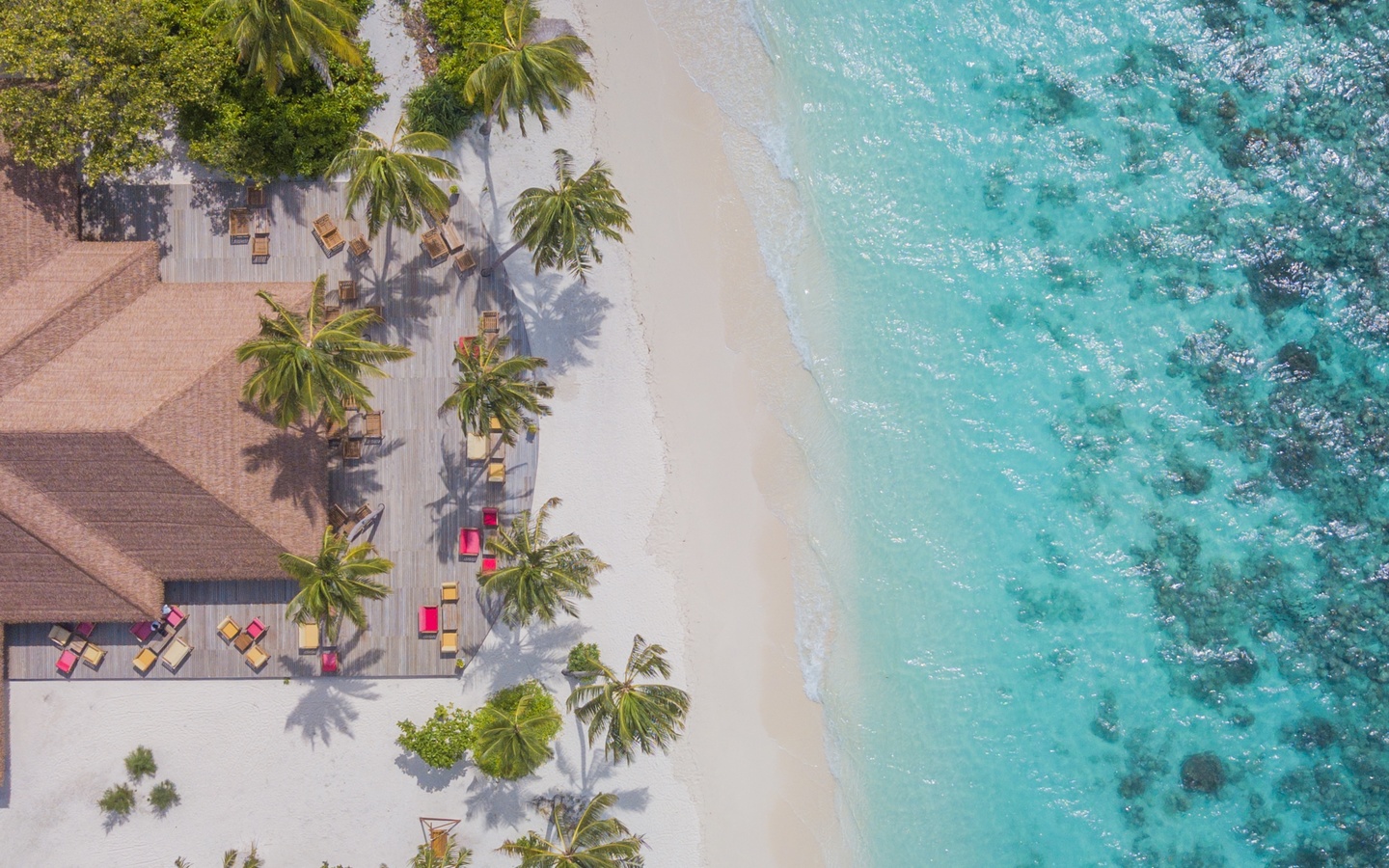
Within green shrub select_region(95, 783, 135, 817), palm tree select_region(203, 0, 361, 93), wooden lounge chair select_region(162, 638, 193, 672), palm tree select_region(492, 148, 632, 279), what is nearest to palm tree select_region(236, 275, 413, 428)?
palm tree select_region(492, 148, 632, 279)

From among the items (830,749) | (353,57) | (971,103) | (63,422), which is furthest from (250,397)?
(971,103)

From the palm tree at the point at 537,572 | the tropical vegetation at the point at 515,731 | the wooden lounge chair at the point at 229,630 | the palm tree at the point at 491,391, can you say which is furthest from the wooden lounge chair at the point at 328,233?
the tropical vegetation at the point at 515,731

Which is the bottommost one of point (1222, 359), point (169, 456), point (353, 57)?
point (169, 456)

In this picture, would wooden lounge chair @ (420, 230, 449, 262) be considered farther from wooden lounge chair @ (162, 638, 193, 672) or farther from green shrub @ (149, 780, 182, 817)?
green shrub @ (149, 780, 182, 817)

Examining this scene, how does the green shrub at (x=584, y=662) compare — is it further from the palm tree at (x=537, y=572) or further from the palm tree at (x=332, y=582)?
the palm tree at (x=332, y=582)

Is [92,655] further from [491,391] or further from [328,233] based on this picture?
[491,391]

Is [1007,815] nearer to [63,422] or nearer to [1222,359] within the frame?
[1222,359]
